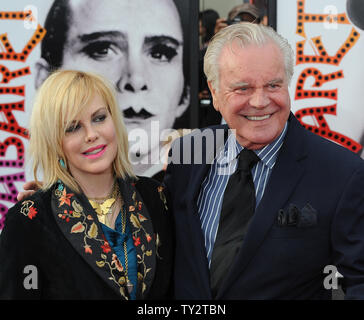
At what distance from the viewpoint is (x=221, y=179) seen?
1.60 metres

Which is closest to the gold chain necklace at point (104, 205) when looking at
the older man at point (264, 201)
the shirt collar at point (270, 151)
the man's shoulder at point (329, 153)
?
the older man at point (264, 201)

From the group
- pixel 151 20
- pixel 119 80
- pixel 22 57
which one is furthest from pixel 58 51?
pixel 151 20

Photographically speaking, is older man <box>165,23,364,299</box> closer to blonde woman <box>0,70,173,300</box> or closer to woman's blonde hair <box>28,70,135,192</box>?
blonde woman <box>0,70,173,300</box>

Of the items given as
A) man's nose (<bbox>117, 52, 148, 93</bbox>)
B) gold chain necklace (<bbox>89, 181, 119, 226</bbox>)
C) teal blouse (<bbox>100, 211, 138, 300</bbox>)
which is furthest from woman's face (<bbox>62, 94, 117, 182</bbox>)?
man's nose (<bbox>117, 52, 148, 93</bbox>)

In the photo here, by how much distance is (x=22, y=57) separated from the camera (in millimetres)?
2502

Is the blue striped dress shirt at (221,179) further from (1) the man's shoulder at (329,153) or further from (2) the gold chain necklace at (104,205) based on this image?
(2) the gold chain necklace at (104,205)

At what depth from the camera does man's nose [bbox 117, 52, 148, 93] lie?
2.53 meters

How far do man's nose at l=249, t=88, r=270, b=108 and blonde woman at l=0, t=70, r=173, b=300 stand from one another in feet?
1.63

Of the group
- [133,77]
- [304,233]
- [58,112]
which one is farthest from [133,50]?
[304,233]

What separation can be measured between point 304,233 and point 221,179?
0.37 meters

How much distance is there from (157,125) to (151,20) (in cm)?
60

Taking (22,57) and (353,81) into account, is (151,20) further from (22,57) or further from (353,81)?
(353,81)

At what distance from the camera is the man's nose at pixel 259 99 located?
1441 millimetres

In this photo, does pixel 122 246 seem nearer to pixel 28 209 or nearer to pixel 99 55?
pixel 28 209
